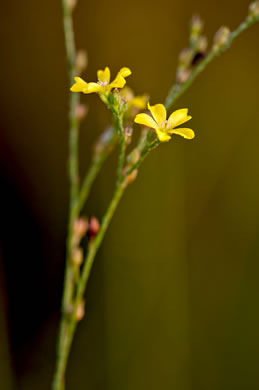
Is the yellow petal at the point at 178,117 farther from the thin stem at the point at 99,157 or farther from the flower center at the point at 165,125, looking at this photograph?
the thin stem at the point at 99,157

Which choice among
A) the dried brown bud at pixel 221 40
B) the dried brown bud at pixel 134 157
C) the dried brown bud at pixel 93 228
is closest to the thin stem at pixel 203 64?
the dried brown bud at pixel 221 40

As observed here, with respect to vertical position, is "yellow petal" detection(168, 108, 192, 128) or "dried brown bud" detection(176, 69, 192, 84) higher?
"dried brown bud" detection(176, 69, 192, 84)

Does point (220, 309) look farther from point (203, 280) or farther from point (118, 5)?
point (118, 5)

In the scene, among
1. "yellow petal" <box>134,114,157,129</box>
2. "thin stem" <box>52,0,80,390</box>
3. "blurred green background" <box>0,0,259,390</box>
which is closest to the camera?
"yellow petal" <box>134,114,157,129</box>

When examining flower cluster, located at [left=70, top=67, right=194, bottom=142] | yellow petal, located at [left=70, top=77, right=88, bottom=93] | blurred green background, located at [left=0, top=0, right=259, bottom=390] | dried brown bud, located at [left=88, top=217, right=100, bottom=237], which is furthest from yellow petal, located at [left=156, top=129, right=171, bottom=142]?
blurred green background, located at [left=0, top=0, right=259, bottom=390]

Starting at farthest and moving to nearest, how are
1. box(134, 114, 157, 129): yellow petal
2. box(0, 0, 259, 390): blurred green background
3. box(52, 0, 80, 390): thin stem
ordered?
box(0, 0, 259, 390): blurred green background
box(52, 0, 80, 390): thin stem
box(134, 114, 157, 129): yellow petal

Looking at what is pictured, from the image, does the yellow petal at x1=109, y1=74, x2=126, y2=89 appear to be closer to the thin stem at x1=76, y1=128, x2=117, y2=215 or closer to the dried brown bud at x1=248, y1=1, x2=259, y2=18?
the thin stem at x1=76, y1=128, x2=117, y2=215
